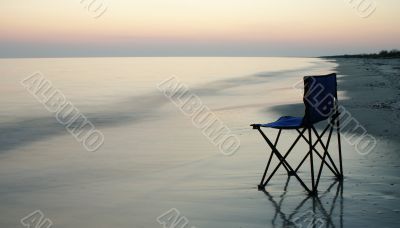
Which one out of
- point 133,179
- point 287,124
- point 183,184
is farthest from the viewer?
point 133,179

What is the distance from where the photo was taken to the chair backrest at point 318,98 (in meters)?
6.36

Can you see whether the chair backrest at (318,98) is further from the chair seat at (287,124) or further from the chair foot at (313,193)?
the chair foot at (313,193)

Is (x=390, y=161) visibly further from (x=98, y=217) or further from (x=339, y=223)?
(x=98, y=217)

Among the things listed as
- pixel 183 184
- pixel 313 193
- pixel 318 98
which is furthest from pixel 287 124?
pixel 183 184

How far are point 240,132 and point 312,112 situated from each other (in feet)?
23.5

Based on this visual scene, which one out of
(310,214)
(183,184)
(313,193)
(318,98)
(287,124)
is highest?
(318,98)

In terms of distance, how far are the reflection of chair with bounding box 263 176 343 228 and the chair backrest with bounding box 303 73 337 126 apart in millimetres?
997

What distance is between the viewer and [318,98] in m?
6.67

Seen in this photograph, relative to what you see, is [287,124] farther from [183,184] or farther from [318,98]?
[183,184]

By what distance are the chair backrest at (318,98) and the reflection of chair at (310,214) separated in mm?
997

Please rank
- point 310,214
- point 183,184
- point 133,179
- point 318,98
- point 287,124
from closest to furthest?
point 310,214 < point 318,98 < point 287,124 < point 183,184 < point 133,179

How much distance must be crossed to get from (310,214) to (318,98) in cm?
160

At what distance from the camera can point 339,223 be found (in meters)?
5.50

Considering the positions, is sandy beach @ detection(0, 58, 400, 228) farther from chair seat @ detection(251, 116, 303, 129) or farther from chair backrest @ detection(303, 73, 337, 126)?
chair backrest @ detection(303, 73, 337, 126)
